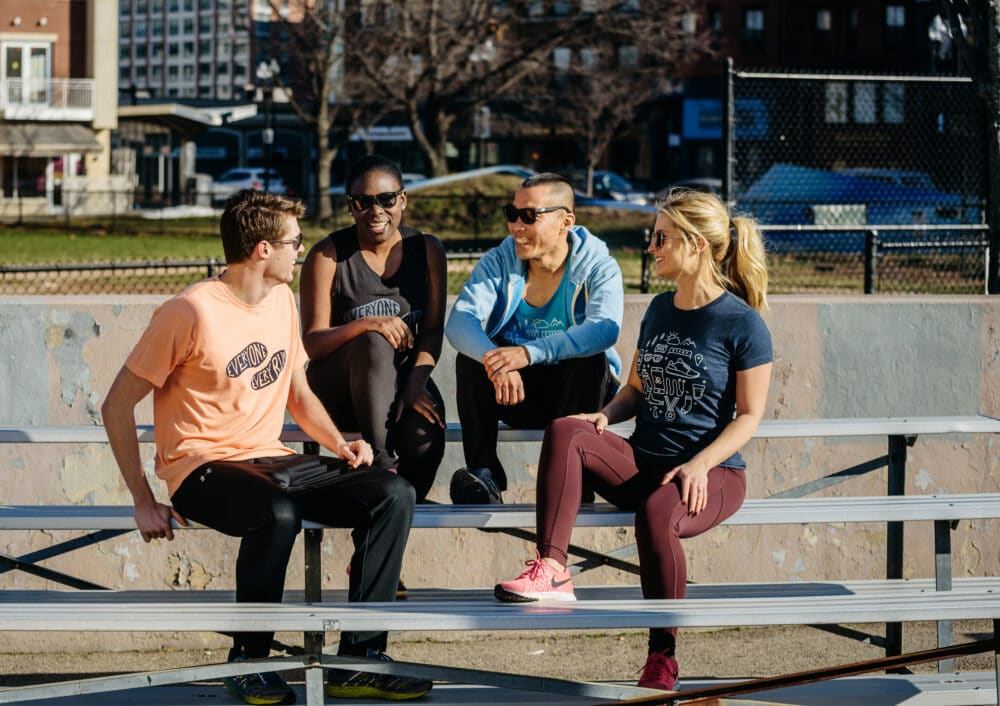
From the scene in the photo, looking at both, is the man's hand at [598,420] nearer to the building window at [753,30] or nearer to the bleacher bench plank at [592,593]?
the bleacher bench plank at [592,593]

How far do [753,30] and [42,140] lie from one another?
29.3 metres

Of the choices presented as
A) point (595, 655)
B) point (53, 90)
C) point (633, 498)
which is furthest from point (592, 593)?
point (53, 90)

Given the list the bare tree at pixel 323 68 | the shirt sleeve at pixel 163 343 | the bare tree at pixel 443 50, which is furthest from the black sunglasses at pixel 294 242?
the bare tree at pixel 443 50

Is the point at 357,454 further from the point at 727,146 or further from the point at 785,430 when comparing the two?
the point at 727,146

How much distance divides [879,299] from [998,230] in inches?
53.8

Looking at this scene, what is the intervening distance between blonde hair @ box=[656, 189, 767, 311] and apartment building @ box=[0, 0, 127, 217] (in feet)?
152

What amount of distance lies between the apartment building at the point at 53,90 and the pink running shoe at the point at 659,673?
154 feet

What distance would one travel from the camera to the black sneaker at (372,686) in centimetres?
395

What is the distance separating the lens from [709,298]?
429cm

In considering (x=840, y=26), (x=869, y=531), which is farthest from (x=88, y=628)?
(x=840, y=26)

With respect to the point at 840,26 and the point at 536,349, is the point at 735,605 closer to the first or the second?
the point at 536,349

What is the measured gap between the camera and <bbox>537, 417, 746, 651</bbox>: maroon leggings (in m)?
3.93

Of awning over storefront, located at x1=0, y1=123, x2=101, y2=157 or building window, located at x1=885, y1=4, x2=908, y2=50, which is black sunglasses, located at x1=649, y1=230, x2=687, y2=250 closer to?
awning over storefront, located at x1=0, y1=123, x2=101, y2=157

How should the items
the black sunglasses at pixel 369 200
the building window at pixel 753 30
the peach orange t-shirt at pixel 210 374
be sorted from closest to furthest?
the peach orange t-shirt at pixel 210 374, the black sunglasses at pixel 369 200, the building window at pixel 753 30
